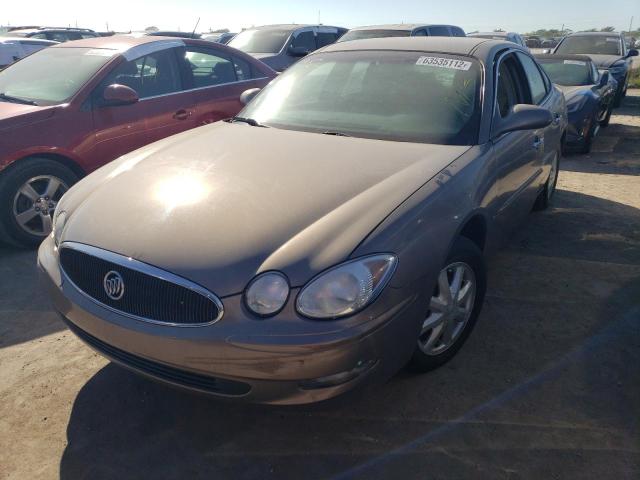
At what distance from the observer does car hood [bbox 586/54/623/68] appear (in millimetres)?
11398

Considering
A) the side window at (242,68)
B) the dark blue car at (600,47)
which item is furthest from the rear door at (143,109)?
the dark blue car at (600,47)

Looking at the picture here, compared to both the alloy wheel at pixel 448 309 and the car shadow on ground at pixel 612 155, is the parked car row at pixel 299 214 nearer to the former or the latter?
the alloy wheel at pixel 448 309

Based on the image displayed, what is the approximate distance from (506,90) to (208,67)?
335 cm

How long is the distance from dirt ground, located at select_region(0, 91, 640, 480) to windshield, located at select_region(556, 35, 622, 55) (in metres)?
10.6

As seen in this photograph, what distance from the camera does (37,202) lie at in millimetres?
4395

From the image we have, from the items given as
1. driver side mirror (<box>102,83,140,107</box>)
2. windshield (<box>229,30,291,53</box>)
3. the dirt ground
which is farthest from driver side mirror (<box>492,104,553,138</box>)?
windshield (<box>229,30,291,53</box>)

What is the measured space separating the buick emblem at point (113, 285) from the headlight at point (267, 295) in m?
0.55

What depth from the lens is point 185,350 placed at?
205 centimetres

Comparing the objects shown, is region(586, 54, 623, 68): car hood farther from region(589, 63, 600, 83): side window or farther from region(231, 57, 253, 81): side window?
region(231, 57, 253, 81): side window

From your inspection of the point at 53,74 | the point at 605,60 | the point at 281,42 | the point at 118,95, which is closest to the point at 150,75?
the point at 118,95

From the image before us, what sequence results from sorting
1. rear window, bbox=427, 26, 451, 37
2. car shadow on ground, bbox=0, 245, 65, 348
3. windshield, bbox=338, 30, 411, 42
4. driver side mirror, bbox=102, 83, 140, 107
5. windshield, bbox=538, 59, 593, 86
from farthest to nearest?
rear window, bbox=427, 26, 451, 37 < windshield, bbox=338, 30, 411, 42 < windshield, bbox=538, 59, 593, 86 < driver side mirror, bbox=102, 83, 140, 107 < car shadow on ground, bbox=0, 245, 65, 348

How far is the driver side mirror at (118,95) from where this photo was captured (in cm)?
462

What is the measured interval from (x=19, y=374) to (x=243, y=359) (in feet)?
5.06

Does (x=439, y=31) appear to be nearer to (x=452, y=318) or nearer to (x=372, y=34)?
(x=372, y=34)
